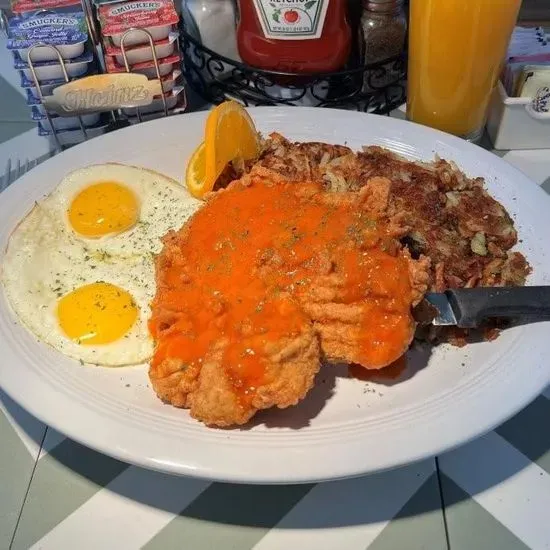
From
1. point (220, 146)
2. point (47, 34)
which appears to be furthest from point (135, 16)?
point (220, 146)

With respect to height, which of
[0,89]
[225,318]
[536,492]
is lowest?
[536,492]

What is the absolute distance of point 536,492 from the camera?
66.6 inches

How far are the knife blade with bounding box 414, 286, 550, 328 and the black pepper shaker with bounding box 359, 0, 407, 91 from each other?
1.56m

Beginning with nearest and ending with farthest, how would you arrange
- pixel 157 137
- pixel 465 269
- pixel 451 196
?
1. pixel 465 269
2. pixel 451 196
3. pixel 157 137

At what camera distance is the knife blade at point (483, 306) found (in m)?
1.70

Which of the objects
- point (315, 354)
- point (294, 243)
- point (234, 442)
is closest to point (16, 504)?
point (234, 442)

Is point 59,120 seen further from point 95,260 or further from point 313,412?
point 313,412

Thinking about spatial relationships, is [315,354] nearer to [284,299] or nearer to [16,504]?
[284,299]

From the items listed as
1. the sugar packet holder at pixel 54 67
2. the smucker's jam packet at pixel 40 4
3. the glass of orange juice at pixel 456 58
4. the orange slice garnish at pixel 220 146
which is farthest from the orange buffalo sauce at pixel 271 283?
the smucker's jam packet at pixel 40 4

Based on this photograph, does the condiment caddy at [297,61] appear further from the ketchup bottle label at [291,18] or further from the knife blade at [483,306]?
the knife blade at [483,306]

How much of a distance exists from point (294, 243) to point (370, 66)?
54.4 inches

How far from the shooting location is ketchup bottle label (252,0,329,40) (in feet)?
8.57

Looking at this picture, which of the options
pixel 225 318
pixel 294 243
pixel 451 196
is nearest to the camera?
pixel 225 318

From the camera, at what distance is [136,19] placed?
101 inches
